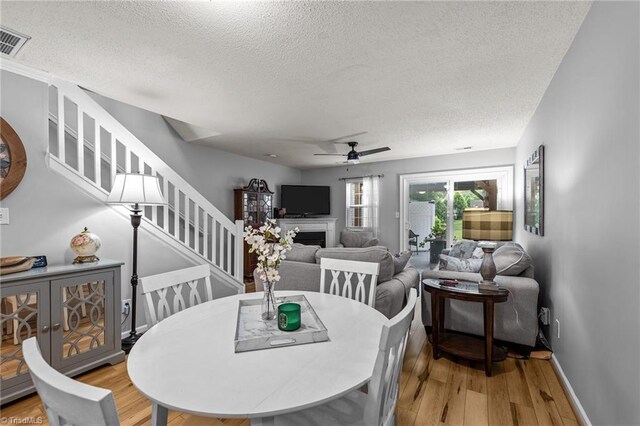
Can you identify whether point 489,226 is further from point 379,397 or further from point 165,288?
point 165,288

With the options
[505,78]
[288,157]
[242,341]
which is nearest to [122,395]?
[242,341]

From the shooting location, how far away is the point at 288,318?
1292mm

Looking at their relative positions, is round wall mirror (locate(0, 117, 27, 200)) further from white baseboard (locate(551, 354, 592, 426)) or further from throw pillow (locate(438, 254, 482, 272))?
white baseboard (locate(551, 354, 592, 426))

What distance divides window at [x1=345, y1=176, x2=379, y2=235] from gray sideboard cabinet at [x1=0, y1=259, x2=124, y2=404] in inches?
191

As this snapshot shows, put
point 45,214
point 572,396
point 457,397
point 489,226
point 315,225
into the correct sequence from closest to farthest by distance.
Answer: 1. point 572,396
2. point 457,397
3. point 45,214
4. point 489,226
5. point 315,225

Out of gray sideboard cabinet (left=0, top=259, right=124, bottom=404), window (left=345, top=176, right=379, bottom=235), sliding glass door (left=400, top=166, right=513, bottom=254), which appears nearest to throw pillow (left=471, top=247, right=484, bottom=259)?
sliding glass door (left=400, top=166, right=513, bottom=254)

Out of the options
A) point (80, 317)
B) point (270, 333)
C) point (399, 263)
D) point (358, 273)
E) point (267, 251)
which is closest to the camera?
point (270, 333)

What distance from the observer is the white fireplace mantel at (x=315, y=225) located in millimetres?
6391

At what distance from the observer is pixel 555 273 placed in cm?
229

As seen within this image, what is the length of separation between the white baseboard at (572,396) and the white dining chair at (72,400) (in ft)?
7.62

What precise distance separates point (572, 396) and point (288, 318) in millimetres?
2013

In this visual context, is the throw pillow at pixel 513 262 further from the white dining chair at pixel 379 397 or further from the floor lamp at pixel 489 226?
the white dining chair at pixel 379 397

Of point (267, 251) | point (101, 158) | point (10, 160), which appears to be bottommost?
point (267, 251)

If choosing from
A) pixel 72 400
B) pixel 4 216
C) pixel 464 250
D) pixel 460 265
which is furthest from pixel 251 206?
pixel 72 400
